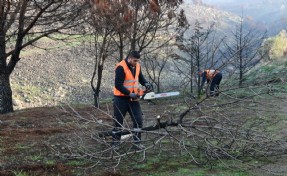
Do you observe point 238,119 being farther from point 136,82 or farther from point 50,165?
point 50,165

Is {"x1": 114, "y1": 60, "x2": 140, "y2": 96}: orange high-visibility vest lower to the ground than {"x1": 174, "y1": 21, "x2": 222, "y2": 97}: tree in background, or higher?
lower

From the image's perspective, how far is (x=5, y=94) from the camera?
41.5ft

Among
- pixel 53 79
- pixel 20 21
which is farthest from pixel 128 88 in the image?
pixel 53 79

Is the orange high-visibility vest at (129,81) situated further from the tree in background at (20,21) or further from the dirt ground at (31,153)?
the tree in background at (20,21)

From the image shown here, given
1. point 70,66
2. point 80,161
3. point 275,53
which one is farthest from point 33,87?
point 80,161

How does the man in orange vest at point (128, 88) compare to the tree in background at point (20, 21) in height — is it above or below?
below

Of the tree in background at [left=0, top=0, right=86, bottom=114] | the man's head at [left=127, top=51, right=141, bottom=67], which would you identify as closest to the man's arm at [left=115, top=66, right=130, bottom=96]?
the man's head at [left=127, top=51, right=141, bottom=67]

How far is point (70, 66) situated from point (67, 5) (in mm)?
33788

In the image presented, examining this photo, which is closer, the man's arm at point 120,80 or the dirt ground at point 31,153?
the dirt ground at point 31,153

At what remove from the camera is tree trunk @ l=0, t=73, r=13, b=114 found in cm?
1254

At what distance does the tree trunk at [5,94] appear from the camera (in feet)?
41.1

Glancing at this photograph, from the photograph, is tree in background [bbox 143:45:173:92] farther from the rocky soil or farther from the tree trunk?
the rocky soil

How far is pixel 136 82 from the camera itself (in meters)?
6.84

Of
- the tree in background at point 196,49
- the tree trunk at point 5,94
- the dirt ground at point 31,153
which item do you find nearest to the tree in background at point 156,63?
the tree in background at point 196,49
